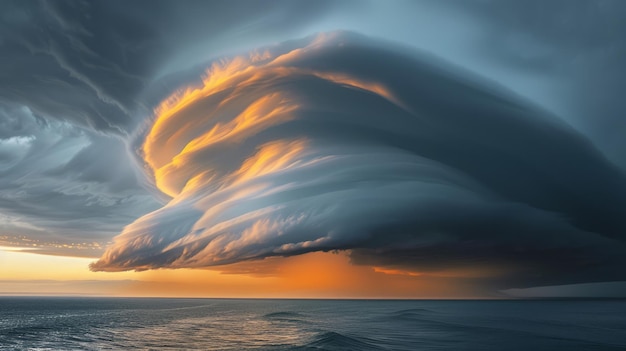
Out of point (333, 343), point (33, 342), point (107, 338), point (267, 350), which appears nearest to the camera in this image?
point (267, 350)

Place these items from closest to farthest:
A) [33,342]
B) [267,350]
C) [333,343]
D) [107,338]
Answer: [267,350], [333,343], [33,342], [107,338]

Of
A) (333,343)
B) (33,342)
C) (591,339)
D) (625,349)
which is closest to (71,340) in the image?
(33,342)

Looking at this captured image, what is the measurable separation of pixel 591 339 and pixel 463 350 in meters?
42.8

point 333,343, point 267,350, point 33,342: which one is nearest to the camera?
point 267,350

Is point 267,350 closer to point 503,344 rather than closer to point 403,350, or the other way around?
point 403,350

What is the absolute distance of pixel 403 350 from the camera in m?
69.4

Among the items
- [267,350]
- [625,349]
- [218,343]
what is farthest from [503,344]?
[218,343]

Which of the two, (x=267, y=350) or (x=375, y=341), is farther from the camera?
(x=375, y=341)

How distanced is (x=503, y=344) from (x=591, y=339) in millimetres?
27008

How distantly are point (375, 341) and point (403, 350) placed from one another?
42.5ft

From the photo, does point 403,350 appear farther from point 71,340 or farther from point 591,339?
point 71,340

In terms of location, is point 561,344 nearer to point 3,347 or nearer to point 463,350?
point 463,350

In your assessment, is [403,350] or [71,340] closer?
[403,350]

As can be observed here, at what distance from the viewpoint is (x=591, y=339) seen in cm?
9531
